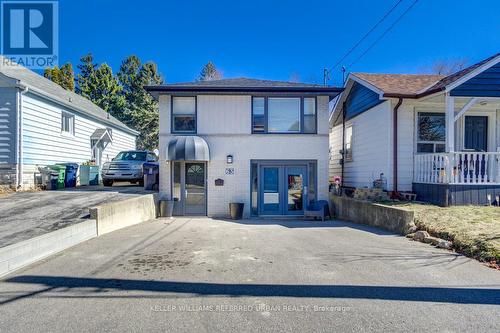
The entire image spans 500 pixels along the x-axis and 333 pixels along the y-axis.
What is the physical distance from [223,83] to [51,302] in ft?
38.6

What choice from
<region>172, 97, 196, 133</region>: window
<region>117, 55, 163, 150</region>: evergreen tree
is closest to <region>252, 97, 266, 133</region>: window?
<region>172, 97, 196, 133</region>: window

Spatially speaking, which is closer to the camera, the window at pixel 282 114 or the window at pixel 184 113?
the window at pixel 184 113

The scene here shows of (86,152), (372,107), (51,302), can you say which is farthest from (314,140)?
(86,152)

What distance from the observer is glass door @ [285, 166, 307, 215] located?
14.0 meters

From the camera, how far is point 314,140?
1395 centimetres

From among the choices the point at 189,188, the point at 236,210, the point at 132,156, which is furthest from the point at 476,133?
the point at 132,156

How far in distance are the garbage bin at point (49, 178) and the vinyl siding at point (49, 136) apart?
0.60 meters

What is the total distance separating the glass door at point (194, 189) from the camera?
45.3 ft

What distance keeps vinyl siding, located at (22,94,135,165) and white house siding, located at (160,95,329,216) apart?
594cm

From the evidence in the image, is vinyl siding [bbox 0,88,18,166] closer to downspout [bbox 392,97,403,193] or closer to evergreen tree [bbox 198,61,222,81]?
downspout [bbox 392,97,403,193]

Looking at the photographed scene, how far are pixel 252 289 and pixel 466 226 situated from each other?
582 centimetres

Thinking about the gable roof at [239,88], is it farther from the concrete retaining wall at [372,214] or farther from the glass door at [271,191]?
the concrete retaining wall at [372,214]

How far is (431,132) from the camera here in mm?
12625

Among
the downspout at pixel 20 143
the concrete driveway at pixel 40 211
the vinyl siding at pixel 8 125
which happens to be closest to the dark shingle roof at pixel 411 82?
the concrete driveway at pixel 40 211
